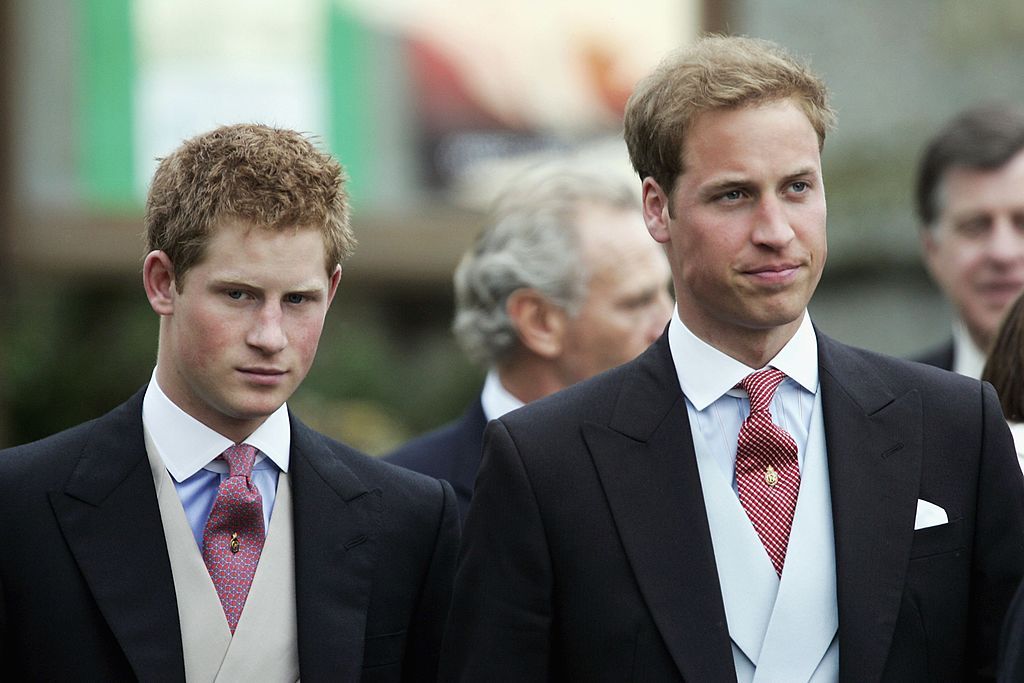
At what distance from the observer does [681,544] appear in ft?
9.70

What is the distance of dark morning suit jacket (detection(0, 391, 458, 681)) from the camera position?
3021 millimetres

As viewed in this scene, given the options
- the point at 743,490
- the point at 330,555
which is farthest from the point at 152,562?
the point at 743,490

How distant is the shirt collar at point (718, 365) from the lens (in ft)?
10.1

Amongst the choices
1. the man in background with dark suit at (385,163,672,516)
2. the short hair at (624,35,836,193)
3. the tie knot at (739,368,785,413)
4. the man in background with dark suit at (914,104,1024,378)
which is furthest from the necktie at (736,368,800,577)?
the man in background with dark suit at (914,104,1024,378)

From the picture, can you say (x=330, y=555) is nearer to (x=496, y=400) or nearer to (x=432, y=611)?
(x=432, y=611)

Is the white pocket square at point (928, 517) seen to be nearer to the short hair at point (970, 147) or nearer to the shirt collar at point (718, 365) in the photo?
the shirt collar at point (718, 365)

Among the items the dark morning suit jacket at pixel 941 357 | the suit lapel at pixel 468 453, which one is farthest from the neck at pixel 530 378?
the dark morning suit jacket at pixel 941 357

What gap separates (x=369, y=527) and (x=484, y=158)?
8.14 metres

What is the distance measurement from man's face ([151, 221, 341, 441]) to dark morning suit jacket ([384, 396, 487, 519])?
122 cm

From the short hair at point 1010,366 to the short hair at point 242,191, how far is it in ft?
4.54

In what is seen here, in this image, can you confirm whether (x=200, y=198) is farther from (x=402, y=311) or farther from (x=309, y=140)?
(x=402, y=311)

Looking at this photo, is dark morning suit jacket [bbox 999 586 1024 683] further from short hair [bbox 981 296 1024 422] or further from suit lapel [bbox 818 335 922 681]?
short hair [bbox 981 296 1024 422]

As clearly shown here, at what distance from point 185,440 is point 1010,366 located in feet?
5.58

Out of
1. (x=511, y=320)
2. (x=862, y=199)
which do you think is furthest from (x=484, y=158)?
(x=511, y=320)
